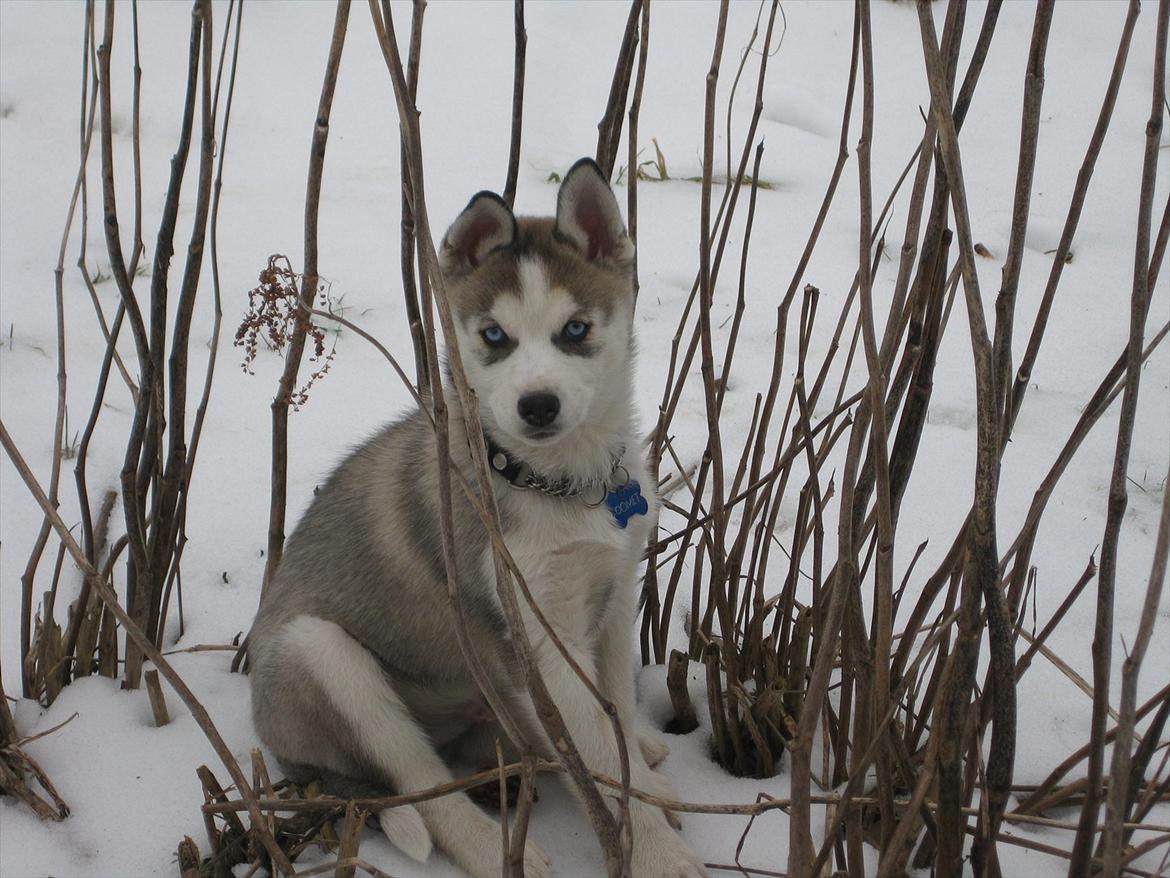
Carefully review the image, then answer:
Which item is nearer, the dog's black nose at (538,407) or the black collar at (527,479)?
the dog's black nose at (538,407)

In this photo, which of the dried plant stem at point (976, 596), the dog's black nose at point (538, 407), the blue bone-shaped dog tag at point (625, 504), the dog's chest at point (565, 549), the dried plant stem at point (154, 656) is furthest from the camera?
the blue bone-shaped dog tag at point (625, 504)

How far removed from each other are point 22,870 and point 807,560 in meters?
2.09

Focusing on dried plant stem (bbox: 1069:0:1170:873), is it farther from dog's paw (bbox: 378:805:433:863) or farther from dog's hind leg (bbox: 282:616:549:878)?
dog's paw (bbox: 378:805:433:863)

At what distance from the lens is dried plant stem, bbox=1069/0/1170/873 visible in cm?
156

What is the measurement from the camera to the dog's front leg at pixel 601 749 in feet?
7.57

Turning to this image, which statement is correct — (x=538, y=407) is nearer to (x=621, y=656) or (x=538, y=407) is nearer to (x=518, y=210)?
(x=621, y=656)

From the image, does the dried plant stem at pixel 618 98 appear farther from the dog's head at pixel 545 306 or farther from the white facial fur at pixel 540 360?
the white facial fur at pixel 540 360

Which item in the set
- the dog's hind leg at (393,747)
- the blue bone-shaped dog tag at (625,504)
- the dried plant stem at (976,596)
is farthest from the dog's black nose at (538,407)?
the dried plant stem at (976,596)

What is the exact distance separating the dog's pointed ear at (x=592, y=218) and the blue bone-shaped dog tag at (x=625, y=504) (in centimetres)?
53

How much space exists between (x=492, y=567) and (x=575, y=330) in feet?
1.77

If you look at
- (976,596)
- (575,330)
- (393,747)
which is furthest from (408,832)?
(976,596)

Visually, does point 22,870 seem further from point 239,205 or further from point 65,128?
point 65,128

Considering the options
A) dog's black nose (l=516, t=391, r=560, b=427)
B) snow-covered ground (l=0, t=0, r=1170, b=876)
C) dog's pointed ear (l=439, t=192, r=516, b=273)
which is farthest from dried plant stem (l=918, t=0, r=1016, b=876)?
dog's pointed ear (l=439, t=192, r=516, b=273)

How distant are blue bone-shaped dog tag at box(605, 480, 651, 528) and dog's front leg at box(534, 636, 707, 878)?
324 millimetres
